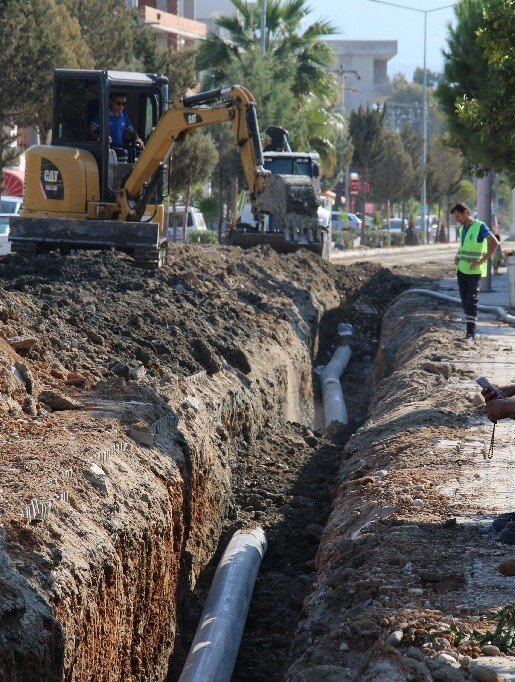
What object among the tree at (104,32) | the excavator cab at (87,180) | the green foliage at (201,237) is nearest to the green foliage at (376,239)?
the green foliage at (201,237)

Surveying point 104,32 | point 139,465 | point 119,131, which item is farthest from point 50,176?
point 104,32

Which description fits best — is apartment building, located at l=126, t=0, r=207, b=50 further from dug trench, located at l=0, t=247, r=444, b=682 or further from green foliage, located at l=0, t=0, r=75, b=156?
dug trench, located at l=0, t=247, r=444, b=682

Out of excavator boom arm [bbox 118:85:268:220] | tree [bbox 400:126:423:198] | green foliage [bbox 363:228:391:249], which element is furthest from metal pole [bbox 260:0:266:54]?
tree [bbox 400:126:423:198]

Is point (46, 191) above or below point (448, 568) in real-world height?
above

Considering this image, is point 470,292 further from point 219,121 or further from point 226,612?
point 226,612

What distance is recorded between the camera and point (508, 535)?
22.1ft

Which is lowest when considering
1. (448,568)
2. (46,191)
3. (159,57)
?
(448,568)

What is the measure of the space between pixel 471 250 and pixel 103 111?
5.29 metres

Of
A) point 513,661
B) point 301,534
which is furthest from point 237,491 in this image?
point 513,661

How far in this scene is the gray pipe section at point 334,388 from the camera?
15.1 metres

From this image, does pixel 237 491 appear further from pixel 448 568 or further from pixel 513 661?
pixel 513 661

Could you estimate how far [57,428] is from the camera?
7742mm

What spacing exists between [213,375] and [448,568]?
5.45 m

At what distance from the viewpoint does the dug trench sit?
18.6 feet
